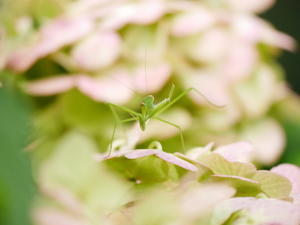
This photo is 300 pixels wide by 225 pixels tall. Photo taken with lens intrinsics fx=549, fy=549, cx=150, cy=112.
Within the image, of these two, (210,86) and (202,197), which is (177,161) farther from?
(210,86)

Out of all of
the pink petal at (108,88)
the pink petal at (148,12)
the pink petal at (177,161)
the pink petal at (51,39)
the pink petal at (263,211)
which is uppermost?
the pink petal at (177,161)

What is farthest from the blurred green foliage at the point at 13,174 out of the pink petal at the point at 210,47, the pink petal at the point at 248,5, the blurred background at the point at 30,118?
the pink petal at the point at 248,5

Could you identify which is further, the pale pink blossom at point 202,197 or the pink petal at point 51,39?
the pink petal at point 51,39

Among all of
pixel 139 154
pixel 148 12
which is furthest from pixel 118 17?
pixel 139 154

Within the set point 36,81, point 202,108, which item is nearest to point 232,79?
point 202,108

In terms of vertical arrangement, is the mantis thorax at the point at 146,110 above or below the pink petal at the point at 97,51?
above

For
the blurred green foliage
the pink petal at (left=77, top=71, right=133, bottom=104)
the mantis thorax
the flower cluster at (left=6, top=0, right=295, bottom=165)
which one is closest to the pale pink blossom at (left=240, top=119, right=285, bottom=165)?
the flower cluster at (left=6, top=0, right=295, bottom=165)

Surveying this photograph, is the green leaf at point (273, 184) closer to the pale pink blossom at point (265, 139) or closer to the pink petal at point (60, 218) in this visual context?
the pink petal at point (60, 218)

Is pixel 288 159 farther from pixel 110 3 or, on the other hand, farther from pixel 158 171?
pixel 158 171
